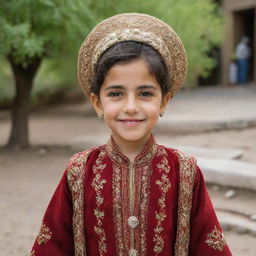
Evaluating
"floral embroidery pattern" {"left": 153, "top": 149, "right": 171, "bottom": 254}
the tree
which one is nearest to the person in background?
the tree

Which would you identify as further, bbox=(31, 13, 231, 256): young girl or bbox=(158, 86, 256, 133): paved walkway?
bbox=(158, 86, 256, 133): paved walkway

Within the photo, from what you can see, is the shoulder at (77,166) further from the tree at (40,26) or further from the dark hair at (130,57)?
the tree at (40,26)

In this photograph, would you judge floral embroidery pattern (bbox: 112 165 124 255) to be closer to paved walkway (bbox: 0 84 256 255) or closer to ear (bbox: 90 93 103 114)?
ear (bbox: 90 93 103 114)

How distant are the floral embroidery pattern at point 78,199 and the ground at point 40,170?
2220 millimetres

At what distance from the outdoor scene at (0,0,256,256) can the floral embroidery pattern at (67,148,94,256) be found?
224cm

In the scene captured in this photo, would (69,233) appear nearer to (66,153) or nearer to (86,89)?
(86,89)

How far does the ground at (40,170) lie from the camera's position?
4.26 metres

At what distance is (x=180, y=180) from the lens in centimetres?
190

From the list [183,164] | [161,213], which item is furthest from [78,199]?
[183,164]

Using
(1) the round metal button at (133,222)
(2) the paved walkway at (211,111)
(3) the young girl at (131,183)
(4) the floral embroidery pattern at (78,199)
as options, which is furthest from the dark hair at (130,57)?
(2) the paved walkway at (211,111)

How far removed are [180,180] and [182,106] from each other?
1166 cm

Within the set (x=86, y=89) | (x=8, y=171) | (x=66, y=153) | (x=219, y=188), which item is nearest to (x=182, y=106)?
(x=66, y=153)

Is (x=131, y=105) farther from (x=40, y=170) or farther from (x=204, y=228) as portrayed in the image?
(x=40, y=170)

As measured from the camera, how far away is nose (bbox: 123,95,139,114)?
1744 mm
